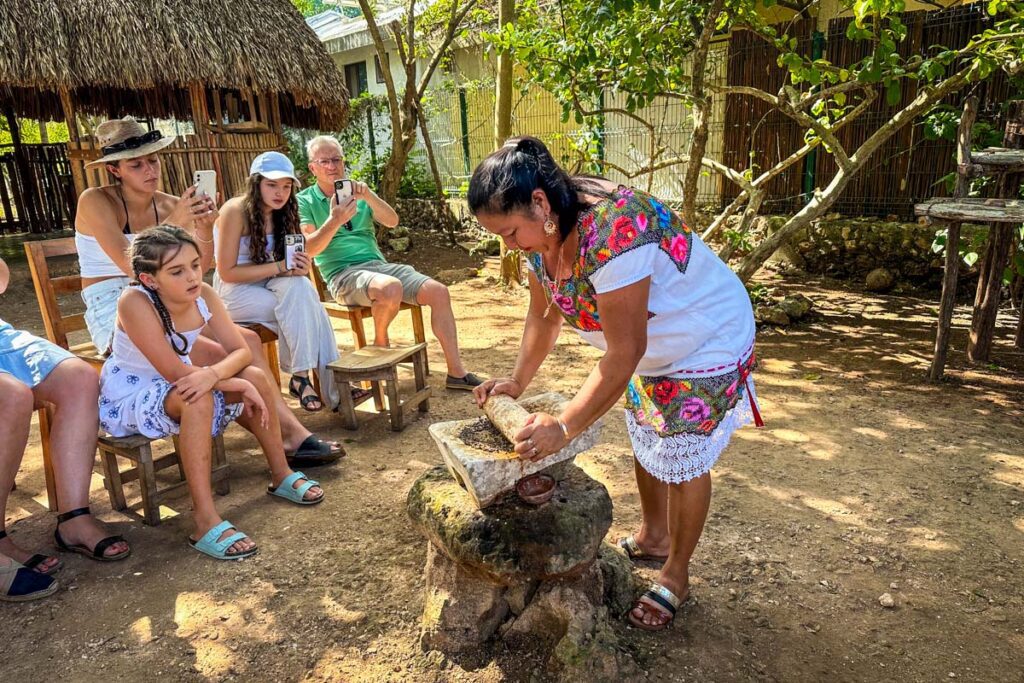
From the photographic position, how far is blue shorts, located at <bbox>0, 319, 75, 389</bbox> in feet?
8.48

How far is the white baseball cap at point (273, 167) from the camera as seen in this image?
354cm

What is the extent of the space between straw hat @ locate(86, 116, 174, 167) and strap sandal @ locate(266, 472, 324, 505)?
1.60 m

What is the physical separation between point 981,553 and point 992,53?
304 centimetres

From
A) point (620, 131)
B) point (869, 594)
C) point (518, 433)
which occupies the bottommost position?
point (869, 594)

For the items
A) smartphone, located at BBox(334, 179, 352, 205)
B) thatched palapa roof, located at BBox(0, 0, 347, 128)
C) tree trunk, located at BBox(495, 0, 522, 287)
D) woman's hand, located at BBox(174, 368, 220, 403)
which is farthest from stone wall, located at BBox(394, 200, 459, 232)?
woman's hand, located at BBox(174, 368, 220, 403)

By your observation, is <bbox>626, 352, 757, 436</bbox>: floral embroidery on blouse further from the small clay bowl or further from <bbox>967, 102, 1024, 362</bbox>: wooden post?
<bbox>967, 102, 1024, 362</bbox>: wooden post

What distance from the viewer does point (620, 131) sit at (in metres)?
8.55

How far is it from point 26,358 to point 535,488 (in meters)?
2.07

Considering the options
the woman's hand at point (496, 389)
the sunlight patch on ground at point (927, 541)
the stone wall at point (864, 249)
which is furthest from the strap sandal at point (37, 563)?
the stone wall at point (864, 249)

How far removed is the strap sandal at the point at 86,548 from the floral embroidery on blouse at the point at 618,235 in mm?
1945

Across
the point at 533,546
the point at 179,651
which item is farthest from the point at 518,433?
the point at 179,651

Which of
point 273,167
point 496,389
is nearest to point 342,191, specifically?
point 273,167

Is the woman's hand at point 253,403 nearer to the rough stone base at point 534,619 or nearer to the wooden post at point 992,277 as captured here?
the rough stone base at point 534,619

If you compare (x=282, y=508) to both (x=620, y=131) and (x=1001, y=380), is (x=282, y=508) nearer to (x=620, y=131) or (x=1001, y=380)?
(x=1001, y=380)
